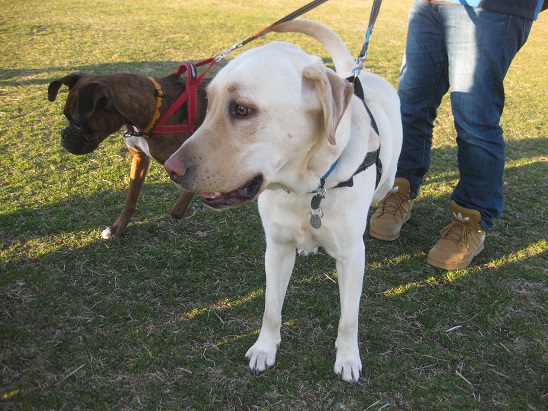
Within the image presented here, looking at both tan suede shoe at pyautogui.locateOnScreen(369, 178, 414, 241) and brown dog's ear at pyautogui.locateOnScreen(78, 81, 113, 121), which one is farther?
tan suede shoe at pyautogui.locateOnScreen(369, 178, 414, 241)

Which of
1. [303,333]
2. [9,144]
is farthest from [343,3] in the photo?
[303,333]

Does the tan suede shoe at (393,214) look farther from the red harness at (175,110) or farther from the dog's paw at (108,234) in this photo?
the dog's paw at (108,234)

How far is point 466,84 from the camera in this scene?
2.92 meters

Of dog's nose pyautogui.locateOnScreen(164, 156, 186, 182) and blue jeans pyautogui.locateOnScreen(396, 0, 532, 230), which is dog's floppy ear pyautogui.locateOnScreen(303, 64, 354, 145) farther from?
blue jeans pyautogui.locateOnScreen(396, 0, 532, 230)

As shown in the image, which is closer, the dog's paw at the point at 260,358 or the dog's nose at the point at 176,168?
the dog's nose at the point at 176,168

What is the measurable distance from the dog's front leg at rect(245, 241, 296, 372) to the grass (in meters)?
0.08

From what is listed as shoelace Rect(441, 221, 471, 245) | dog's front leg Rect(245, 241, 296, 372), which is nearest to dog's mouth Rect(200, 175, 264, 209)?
dog's front leg Rect(245, 241, 296, 372)

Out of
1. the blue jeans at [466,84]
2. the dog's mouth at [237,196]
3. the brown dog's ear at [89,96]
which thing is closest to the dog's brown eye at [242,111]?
the dog's mouth at [237,196]

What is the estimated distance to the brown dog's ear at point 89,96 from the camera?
8.49 ft

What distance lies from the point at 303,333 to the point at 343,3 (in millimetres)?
15452

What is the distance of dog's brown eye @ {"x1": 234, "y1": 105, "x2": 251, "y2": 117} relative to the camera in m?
1.74

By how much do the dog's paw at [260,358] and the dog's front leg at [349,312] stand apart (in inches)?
13.1

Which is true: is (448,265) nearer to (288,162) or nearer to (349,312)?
(349,312)

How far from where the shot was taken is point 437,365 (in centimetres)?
245
